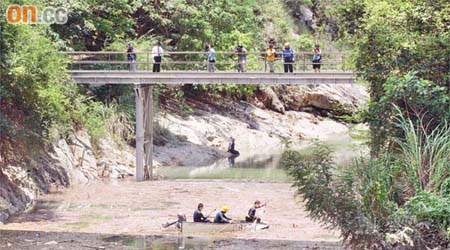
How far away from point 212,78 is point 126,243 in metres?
12.2

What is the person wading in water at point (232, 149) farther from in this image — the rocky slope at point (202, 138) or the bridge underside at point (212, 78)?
the bridge underside at point (212, 78)

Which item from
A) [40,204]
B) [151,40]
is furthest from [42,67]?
[151,40]

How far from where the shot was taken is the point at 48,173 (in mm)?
28938

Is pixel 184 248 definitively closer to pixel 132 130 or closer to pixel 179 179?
pixel 179 179

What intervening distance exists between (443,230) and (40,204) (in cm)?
1493

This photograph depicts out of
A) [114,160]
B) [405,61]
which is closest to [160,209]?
[114,160]

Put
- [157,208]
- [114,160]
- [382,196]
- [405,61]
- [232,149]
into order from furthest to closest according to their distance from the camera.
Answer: [232,149] → [114,160] → [157,208] → [405,61] → [382,196]

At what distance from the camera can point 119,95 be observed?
38031 millimetres

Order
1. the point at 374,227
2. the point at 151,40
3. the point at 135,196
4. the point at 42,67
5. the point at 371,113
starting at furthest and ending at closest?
the point at 151,40, the point at 135,196, the point at 42,67, the point at 371,113, the point at 374,227

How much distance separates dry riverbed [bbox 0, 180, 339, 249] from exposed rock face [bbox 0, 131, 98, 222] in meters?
0.47

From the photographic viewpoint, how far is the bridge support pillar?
32125 millimetres

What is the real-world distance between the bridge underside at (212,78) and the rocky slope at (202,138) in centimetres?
243

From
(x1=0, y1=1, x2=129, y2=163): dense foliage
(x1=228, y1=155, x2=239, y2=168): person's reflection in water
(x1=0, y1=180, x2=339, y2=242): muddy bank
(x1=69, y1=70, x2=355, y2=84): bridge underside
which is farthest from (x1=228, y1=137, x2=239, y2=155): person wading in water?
(x1=0, y1=1, x2=129, y2=163): dense foliage

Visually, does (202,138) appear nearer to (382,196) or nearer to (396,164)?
(396,164)
